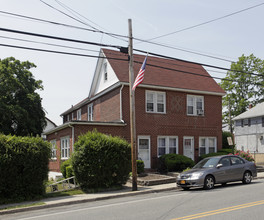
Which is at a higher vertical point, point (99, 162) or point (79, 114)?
point (79, 114)

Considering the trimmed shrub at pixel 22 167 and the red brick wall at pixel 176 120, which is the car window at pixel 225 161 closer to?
the trimmed shrub at pixel 22 167

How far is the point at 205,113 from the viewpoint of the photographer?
2505cm

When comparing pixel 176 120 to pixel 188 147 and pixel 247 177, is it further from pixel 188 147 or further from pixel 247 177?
pixel 247 177

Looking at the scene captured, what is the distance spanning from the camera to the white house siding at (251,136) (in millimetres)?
42188

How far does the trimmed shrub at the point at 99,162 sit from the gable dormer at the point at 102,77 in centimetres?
813

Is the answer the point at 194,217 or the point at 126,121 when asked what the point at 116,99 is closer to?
the point at 126,121

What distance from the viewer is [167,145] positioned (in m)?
23.3

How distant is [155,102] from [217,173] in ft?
31.8

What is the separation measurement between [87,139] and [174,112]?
1005 centimetres

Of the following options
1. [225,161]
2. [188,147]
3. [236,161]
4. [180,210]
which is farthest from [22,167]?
[188,147]

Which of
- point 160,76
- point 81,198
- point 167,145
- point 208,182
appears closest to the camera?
point 81,198

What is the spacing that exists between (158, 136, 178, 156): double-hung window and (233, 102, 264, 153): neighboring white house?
21.6 m

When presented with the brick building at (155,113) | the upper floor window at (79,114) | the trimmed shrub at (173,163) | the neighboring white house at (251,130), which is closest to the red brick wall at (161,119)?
the brick building at (155,113)

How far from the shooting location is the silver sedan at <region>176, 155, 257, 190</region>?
45.3 feet
